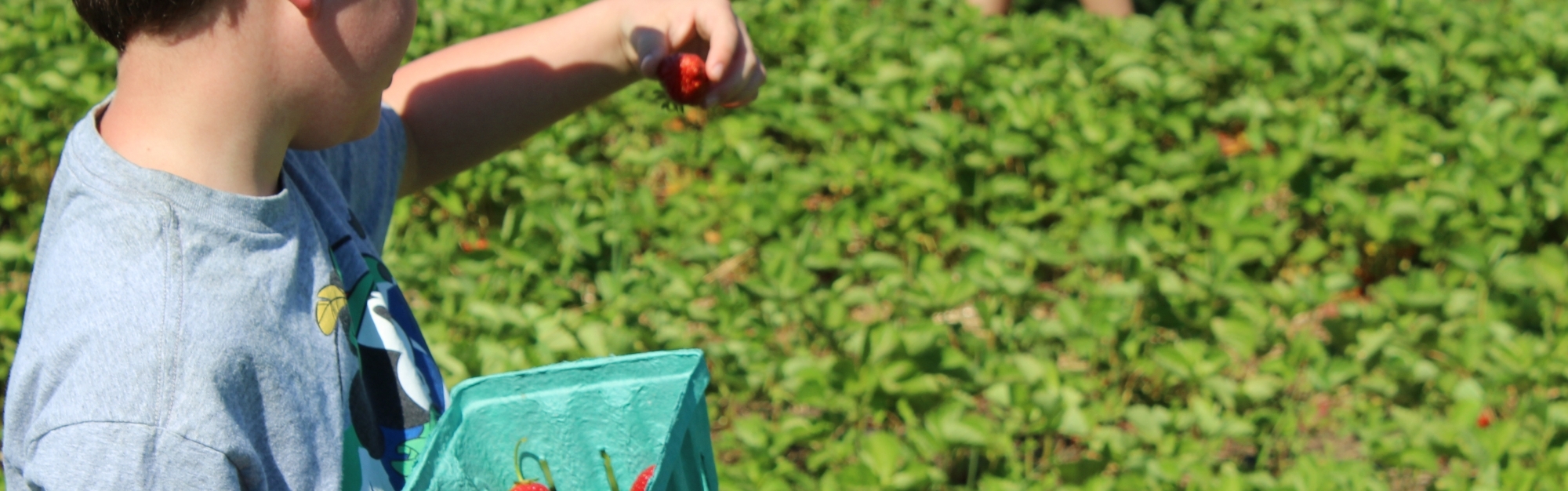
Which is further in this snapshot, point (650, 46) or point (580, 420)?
point (650, 46)

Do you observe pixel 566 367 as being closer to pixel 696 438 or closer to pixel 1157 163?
pixel 696 438

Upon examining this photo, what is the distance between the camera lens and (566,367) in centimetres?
101

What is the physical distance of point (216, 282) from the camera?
3.09 ft

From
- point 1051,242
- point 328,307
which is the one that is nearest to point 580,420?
point 328,307

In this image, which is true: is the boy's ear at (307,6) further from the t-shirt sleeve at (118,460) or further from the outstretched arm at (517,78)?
the outstretched arm at (517,78)

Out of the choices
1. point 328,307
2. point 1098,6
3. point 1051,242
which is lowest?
point 1098,6

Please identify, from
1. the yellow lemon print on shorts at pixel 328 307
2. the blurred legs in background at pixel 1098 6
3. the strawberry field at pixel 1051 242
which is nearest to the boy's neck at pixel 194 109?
the yellow lemon print on shorts at pixel 328 307

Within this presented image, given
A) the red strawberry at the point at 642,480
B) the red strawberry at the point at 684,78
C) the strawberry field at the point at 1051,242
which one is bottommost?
the strawberry field at the point at 1051,242

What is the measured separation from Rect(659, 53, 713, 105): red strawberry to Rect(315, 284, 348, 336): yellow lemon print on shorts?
415 mm

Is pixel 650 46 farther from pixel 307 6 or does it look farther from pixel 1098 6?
pixel 1098 6

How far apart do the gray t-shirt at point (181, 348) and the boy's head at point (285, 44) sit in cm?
8

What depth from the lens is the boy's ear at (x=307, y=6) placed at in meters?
0.97

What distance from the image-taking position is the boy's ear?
3.18 ft

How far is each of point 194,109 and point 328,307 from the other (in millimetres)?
184
